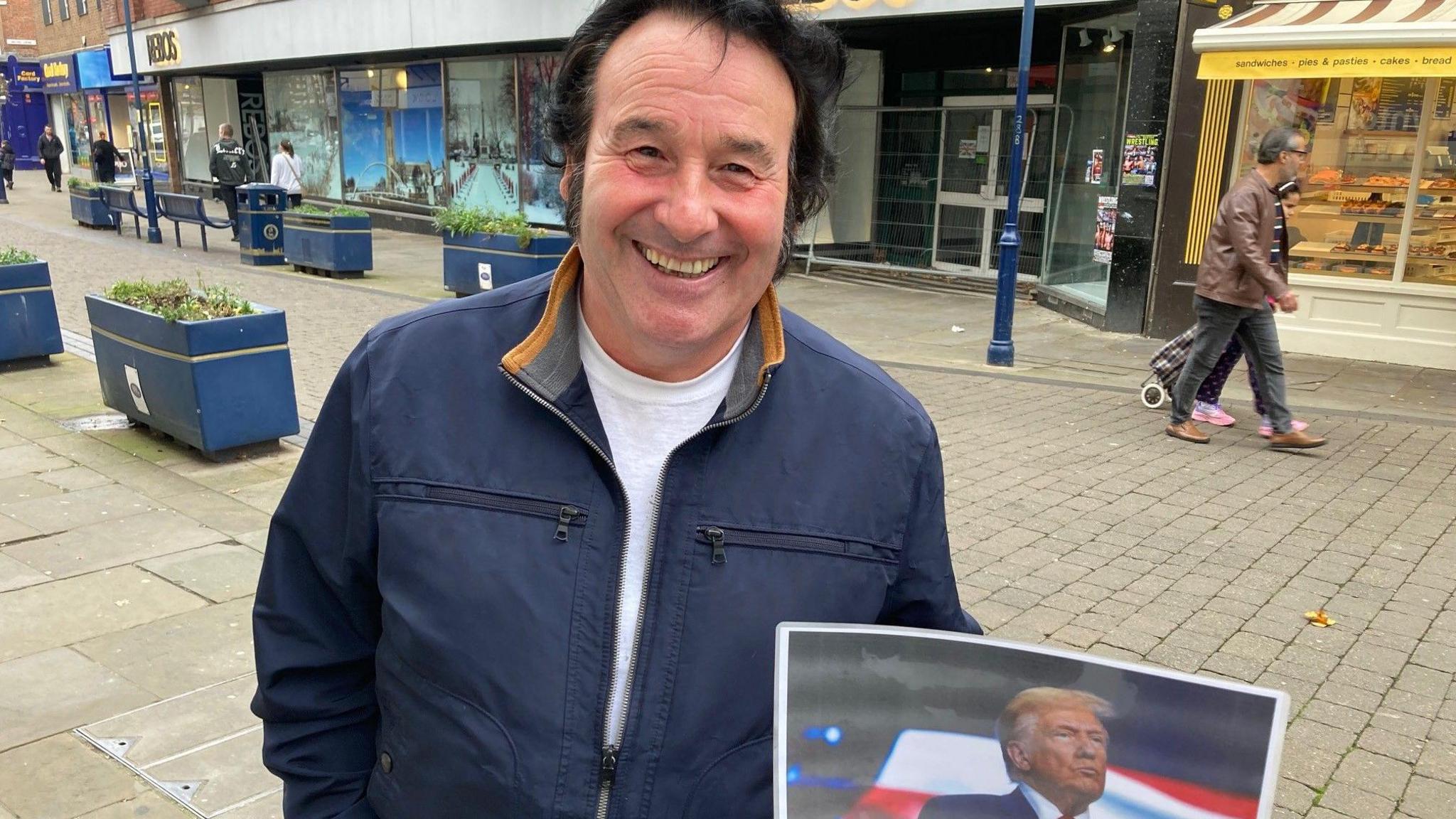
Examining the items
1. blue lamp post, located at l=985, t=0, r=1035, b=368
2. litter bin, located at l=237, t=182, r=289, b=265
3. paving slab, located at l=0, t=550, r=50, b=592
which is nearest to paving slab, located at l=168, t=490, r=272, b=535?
paving slab, located at l=0, t=550, r=50, b=592

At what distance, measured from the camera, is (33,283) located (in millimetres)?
8656

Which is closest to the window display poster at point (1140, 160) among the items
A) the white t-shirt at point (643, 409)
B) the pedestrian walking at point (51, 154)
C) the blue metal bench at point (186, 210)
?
the white t-shirt at point (643, 409)

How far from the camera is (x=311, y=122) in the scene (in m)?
26.0

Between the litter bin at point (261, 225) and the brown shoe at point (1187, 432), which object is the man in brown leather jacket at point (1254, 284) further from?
the litter bin at point (261, 225)

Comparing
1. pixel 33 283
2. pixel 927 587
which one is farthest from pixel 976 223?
pixel 927 587

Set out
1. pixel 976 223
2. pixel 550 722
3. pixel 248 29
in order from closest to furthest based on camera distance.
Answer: pixel 550 722
pixel 976 223
pixel 248 29

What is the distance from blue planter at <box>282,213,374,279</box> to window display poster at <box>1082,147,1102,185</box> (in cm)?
934

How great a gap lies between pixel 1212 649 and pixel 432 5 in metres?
18.9

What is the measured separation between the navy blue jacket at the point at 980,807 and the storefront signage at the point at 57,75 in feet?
147

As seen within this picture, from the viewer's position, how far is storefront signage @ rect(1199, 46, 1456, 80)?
856cm

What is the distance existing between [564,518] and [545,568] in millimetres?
71

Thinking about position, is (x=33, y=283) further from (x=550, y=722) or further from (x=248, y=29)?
(x=248, y=29)

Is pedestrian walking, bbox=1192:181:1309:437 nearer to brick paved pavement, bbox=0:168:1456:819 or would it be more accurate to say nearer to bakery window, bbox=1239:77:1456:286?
brick paved pavement, bbox=0:168:1456:819

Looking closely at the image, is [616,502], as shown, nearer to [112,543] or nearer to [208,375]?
[112,543]
